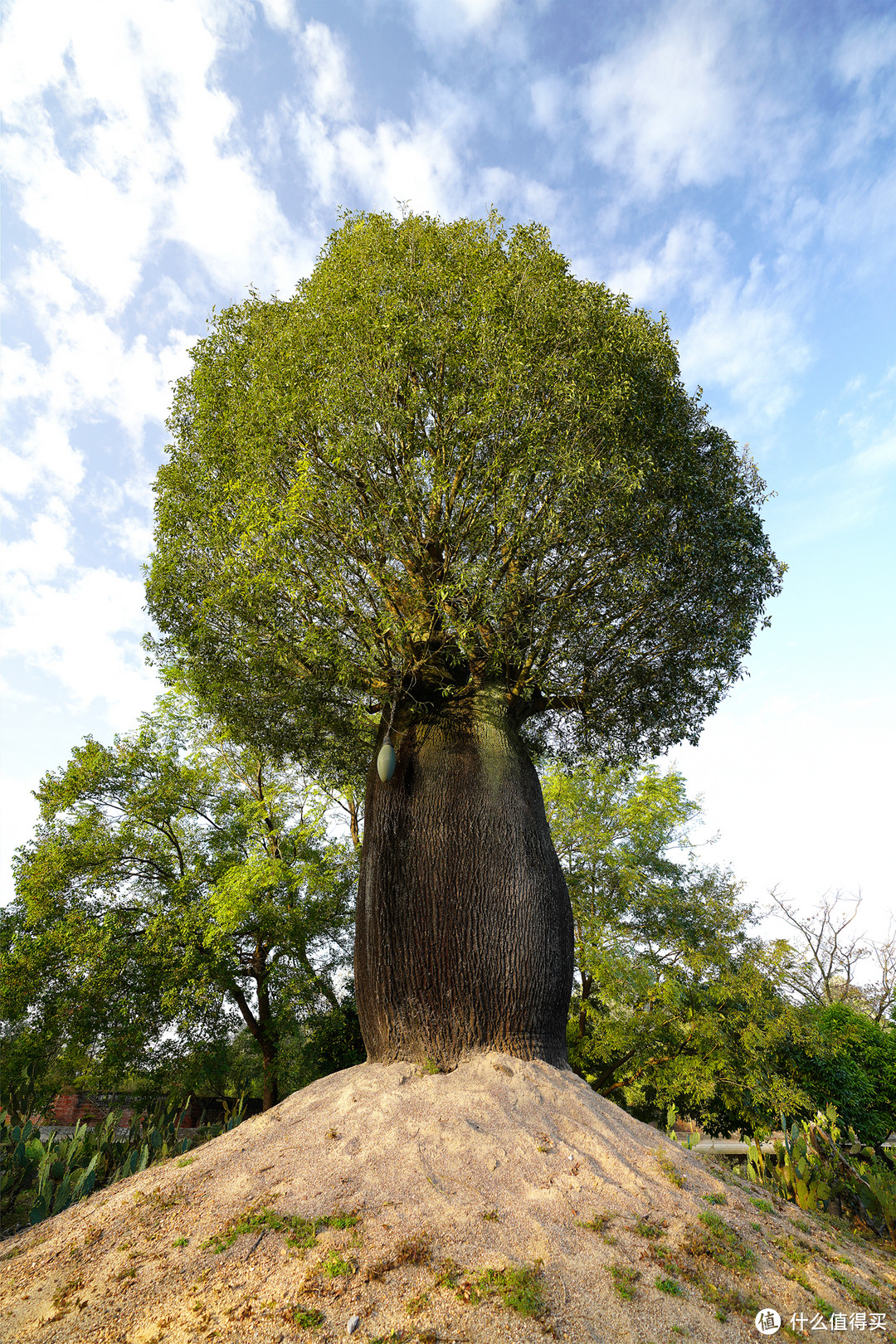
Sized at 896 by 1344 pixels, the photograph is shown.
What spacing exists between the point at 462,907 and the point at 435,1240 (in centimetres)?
311

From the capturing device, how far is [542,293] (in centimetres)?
811

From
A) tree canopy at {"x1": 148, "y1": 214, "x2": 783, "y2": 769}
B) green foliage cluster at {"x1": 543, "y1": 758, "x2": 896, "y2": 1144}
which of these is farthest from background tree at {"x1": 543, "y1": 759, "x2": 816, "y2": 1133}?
tree canopy at {"x1": 148, "y1": 214, "x2": 783, "y2": 769}

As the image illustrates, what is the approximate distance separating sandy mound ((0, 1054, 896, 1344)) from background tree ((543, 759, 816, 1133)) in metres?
8.34

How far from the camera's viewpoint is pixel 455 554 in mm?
8094

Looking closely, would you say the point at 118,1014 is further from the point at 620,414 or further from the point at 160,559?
the point at 620,414

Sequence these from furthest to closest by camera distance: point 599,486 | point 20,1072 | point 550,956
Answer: point 20,1072
point 599,486
point 550,956

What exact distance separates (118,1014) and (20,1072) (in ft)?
11.7

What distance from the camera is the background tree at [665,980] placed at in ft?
46.1

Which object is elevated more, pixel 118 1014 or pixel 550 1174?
pixel 118 1014

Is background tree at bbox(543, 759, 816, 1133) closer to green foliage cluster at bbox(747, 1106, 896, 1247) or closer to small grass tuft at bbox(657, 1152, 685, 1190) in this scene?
green foliage cluster at bbox(747, 1106, 896, 1247)

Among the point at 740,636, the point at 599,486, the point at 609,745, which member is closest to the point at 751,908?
the point at 609,745

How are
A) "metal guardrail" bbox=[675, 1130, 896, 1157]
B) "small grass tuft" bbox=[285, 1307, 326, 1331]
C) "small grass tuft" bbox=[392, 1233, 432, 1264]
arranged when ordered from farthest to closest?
"metal guardrail" bbox=[675, 1130, 896, 1157] < "small grass tuft" bbox=[392, 1233, 432, 1264] < "small grass tuft" bbox=[285, 1307, 326, 1331]

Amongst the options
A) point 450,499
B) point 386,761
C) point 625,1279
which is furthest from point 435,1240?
point 450,499

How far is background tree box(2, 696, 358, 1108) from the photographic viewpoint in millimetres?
12578
